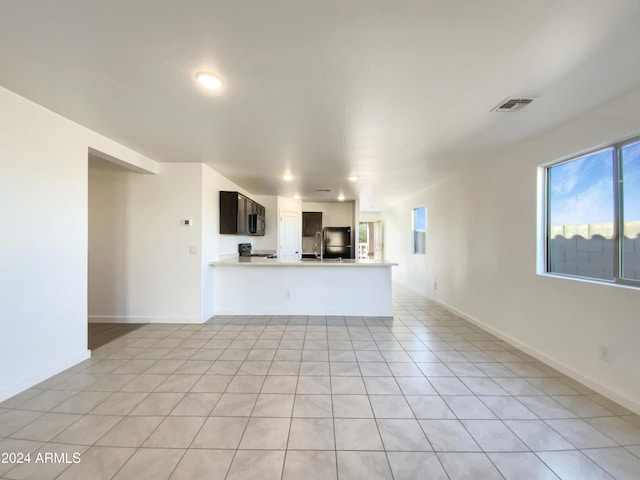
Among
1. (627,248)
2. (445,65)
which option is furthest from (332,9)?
(627,248)

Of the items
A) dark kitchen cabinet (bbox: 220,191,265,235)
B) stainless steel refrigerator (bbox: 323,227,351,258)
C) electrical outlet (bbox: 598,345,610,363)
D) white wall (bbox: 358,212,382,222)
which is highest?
white wall (bbox: 358,212,382,222)

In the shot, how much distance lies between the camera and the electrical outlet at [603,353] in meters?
2.12

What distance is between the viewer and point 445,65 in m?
1.65

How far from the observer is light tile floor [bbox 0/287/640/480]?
57.6 inches

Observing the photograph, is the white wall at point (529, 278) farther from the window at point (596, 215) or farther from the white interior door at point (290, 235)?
the white interior door at point (290, 235)

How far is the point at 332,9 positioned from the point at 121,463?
2.60 meters

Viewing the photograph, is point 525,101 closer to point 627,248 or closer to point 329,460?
point 627,248

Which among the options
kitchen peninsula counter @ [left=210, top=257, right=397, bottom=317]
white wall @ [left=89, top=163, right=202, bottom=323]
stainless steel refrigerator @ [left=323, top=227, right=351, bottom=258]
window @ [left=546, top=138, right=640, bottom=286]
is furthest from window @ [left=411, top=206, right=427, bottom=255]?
white wall @ [left=89, top=163, right=202, bottom=323]

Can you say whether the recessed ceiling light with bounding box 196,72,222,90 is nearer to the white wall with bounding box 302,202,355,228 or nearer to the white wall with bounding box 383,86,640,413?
the white wall with bounding box 383,86,640,413

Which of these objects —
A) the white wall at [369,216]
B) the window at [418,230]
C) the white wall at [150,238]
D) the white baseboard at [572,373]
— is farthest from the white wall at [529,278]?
the white wall at [369,216]

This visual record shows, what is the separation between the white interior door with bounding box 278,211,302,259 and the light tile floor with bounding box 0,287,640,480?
4194mm

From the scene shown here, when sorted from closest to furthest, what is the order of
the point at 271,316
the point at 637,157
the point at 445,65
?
the point at 445,65 < the point at 637,157 < the point at 271,316

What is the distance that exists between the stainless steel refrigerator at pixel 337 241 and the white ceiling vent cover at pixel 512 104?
5.76m

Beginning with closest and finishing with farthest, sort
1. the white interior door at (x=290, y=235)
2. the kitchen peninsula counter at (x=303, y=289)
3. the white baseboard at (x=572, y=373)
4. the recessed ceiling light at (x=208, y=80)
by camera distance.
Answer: the recessed ceiling light at (x=208, y=80) < the white baseboard at (x=572, y=373) < the kitchen peninsula counter at (x=303, y=289) < the white interior door at (x=290, y=235)
